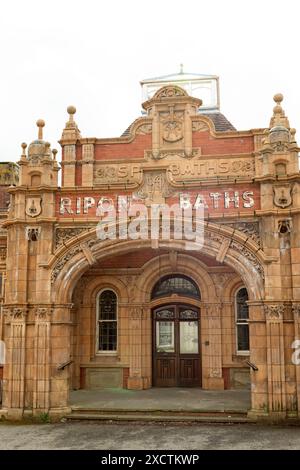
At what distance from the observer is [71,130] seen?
1702cm

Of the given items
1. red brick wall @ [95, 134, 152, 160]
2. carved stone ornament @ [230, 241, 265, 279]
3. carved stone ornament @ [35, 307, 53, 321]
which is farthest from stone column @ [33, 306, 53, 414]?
red brick wall @ [95, 134, 152, 160]

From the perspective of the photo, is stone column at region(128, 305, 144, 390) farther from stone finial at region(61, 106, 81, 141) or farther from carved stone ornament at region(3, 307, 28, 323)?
stone finial at region(61, 106, 81, 141)

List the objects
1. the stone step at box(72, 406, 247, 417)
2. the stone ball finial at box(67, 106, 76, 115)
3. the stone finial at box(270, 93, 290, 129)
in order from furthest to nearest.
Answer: the stone ball finial at box(67, 106, 76, 115), the stone finial at box(270, 93, 290, 129), the stone step at box(72, 406, 247, 417)

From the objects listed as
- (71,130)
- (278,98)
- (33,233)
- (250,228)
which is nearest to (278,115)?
(278,98)

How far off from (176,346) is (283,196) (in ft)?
21.1

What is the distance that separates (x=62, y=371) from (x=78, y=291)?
398 centimetres

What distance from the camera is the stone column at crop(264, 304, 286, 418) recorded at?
465 inches

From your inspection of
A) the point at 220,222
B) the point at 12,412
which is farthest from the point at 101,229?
the point at 12,412

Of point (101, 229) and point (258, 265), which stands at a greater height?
point (101, 229)

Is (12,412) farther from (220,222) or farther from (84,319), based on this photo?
(220,222)

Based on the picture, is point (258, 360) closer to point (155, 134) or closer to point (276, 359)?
point (276, 359)

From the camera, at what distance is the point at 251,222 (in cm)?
1274

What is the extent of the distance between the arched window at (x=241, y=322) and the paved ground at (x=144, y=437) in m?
4.25

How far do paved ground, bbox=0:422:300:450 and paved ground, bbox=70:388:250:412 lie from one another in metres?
0.96
